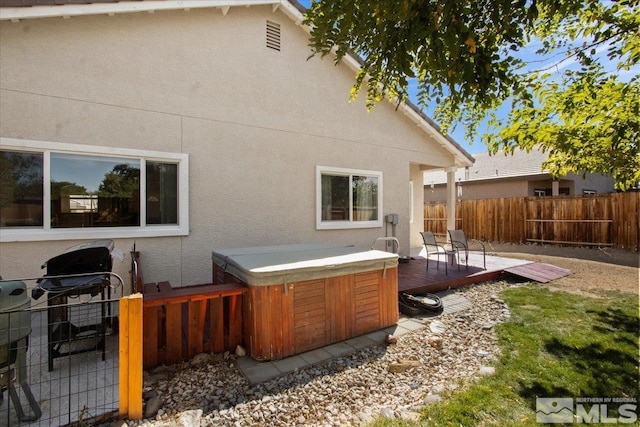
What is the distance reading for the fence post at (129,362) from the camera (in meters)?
2.65

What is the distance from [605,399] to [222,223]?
590 centimetres

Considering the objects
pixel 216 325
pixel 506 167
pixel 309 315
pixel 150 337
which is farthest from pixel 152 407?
pixel 506 167

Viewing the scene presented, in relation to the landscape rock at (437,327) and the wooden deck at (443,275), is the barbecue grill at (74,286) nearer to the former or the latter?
the landscape rock at (437,327)

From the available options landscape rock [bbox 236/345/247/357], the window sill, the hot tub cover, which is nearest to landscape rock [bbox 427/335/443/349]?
the hot tub cover

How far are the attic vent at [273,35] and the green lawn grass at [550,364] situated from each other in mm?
7020

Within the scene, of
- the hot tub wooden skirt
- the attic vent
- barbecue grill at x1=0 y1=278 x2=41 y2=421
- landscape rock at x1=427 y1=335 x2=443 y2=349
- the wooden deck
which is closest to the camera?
barbecue grill at x1=0 y1=278 x2=41 y2=421

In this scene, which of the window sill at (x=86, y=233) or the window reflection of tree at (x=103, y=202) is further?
the window reflection of tree at (x=103, y=202)

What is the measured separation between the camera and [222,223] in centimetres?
616

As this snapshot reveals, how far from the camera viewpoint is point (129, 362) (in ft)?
8.76

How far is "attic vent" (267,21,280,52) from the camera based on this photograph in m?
6.86

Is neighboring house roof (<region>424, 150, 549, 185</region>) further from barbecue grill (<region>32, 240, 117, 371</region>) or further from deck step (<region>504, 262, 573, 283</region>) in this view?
barbecue grill (<region>32, 240, 117, 371</region>)

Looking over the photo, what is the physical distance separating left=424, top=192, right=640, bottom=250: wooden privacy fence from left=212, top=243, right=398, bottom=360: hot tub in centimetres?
1225

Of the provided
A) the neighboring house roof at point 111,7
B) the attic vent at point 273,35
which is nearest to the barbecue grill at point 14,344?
the neighboring house roof at point 111,7

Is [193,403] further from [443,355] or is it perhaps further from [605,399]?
[605,399]
